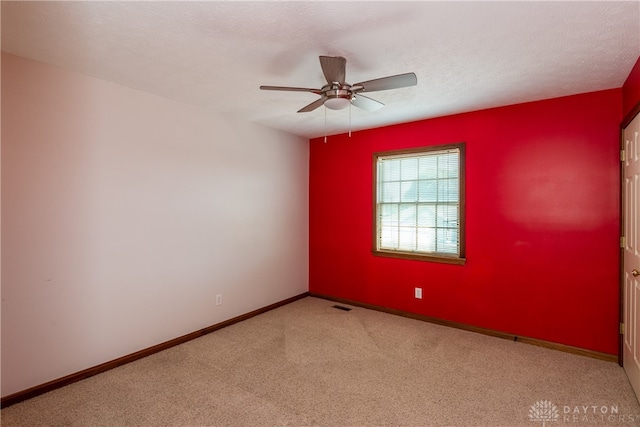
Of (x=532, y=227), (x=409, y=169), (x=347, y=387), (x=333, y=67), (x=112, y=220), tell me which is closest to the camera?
(x=333, y=67)

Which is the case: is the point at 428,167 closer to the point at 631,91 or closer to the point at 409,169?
the point at 409,169

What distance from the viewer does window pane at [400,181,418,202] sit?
158 inches

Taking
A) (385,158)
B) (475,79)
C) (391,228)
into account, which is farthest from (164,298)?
(475,79)

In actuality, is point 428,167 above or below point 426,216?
above

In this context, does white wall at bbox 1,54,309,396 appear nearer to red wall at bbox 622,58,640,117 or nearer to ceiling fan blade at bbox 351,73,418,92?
ceiling fan blade at bbox 351,73,418,92

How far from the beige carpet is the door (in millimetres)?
232

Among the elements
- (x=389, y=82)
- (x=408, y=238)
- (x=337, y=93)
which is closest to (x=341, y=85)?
(x=337, y=93)

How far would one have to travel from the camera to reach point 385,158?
13.9 feet

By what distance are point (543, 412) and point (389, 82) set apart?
244 cm

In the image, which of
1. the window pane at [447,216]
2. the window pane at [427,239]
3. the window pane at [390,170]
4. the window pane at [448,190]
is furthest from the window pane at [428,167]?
the window pane at [427,239]

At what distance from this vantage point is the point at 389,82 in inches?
82.6

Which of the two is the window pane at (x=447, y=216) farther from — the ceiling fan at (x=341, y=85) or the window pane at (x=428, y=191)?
the ceiling fan at (x=341, y=85)

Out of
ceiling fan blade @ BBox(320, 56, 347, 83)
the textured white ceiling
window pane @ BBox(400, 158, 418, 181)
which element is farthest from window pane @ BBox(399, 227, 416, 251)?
ceiling fan blade @ BBox(320, 56, 347, 83)

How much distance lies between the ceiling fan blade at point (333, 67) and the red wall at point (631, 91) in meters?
2.15
